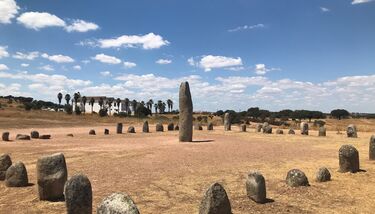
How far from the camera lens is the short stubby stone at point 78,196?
10266 millimetres

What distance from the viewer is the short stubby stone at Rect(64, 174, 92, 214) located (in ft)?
33.7

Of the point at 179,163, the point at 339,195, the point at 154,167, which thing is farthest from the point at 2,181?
the point at 339,195

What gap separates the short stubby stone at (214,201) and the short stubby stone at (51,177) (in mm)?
4755

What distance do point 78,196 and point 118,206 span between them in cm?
260

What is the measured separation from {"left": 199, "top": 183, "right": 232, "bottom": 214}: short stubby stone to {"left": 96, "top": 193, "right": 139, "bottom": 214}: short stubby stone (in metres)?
2.57

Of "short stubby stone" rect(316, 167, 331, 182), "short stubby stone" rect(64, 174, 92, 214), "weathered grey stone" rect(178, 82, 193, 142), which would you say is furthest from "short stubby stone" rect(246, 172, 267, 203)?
"weathered grey stone" rect(178, 82, 193, 142)

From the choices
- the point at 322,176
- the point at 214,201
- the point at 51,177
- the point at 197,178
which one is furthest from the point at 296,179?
the point at 51,177

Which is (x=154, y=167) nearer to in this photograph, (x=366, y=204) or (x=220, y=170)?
(x=220, y=170)

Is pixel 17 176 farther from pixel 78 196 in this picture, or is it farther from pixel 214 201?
pixel 214 201

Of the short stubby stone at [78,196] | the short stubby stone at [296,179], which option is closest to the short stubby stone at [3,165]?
the short stubby stone at [78,196]

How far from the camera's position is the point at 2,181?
50.7ft

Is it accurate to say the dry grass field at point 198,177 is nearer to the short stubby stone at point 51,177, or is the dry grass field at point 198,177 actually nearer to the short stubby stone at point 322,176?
the short stubby stone at point 322,176

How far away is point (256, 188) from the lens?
12.2 metres

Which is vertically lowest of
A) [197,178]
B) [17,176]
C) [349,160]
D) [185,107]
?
[197,178]
